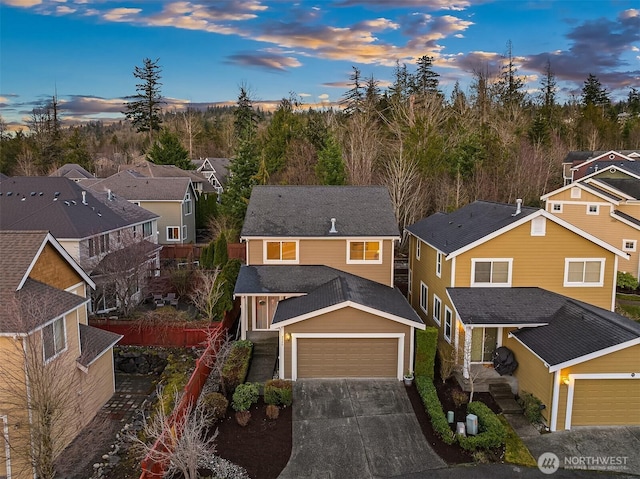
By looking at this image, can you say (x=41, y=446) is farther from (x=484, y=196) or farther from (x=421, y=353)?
(x=484, y=196)

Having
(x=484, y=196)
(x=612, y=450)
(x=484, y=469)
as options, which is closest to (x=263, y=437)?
(x=484, y=469)

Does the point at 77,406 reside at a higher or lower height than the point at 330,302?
lower

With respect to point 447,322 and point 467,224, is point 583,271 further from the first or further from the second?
point 447,322

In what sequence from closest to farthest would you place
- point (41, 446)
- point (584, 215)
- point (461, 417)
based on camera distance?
point (41, 446) < point (461, 417) < point (584, 215)

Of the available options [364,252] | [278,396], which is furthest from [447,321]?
[278,396]

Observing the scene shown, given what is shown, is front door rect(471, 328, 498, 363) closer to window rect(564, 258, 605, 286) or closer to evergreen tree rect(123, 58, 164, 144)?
window rect(564, 258, 605, 286)

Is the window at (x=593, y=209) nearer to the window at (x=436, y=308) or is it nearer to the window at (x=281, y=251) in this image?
the window at (x=436, y=308)

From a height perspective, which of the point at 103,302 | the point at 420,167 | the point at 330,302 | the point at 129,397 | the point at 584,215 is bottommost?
the point at 129,397

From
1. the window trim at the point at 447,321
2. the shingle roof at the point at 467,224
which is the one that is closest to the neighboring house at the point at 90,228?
the shingle roof at the point at 467,224
